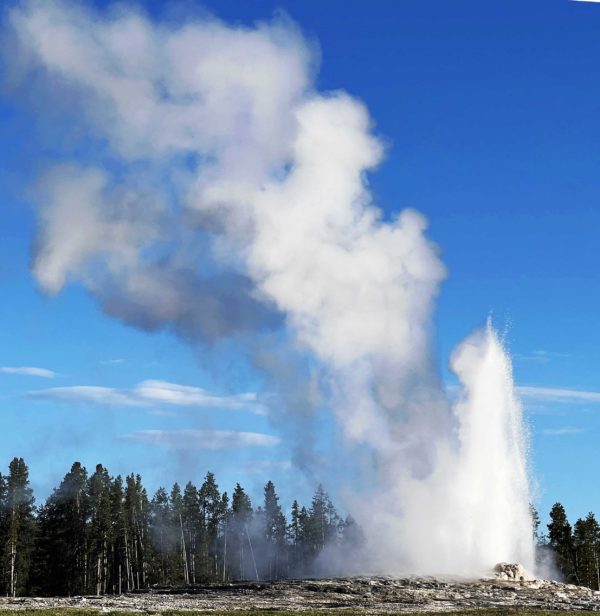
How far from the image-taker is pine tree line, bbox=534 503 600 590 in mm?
132250

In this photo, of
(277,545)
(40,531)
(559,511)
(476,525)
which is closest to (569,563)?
(559,511)

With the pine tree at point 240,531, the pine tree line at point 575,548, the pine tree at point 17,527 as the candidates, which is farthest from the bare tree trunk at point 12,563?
the pine tree line at point 575,548

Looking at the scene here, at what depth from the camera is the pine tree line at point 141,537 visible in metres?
117

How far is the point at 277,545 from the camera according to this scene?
169 m

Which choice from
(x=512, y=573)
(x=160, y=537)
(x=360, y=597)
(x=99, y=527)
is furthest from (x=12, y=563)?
(x=512, y=573)

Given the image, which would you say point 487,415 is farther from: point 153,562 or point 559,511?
point 153,562

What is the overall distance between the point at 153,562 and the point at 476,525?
6122 cm

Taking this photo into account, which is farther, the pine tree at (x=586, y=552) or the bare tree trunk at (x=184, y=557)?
the bare tree trunk at (x=184, y=557)

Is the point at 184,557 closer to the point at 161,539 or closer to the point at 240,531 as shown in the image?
the point at 161,539

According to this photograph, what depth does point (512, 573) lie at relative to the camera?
280 feet

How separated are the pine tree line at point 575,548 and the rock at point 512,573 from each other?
48092 millimetres

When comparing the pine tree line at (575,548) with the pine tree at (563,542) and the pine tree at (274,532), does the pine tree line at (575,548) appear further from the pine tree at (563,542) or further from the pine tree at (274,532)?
the pine tree at (274,532)

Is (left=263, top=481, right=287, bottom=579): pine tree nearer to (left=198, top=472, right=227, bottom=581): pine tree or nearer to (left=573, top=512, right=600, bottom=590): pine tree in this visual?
(left=198, top=472, right=227, bottom=581): pine tree

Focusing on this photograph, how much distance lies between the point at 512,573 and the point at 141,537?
6891cm
